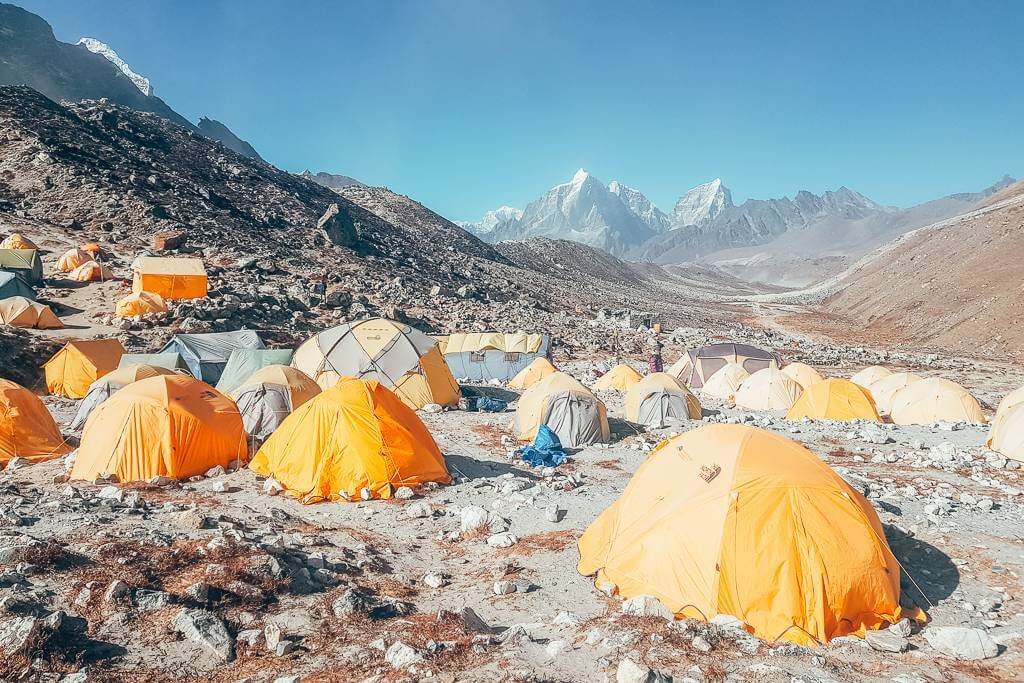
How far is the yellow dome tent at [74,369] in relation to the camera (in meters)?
Result: 18.5

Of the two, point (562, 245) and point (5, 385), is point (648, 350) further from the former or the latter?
point (562, 245)

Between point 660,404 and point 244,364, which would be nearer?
point 660,404

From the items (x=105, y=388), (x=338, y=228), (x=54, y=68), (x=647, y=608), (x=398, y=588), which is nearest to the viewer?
(x=647, y=608)

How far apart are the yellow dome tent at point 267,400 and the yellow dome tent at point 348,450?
2.42 m

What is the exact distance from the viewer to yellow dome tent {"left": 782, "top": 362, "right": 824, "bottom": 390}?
74.5ft

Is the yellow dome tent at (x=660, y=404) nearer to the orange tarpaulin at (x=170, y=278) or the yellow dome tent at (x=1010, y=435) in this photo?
the yellow dome tent at (x=1010, y=435)

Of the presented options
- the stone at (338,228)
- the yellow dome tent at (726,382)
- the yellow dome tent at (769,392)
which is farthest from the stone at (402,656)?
the stone at (338,228)

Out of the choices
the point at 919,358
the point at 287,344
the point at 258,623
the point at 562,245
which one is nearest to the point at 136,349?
the point at 287,344

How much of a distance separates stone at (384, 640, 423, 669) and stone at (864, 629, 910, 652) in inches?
172

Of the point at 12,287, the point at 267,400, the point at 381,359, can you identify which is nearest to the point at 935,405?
the point at 381,359

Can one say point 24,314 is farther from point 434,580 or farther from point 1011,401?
point 1011,401

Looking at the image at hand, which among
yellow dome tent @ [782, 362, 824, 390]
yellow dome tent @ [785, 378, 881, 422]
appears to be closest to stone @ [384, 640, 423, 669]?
yellow dome tent @ [785, 378, 881, 422]

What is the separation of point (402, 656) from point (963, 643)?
5.23 metres

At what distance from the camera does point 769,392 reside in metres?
21.8
